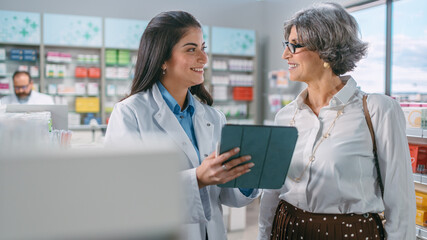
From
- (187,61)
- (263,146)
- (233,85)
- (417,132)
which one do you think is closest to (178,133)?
(187,61)

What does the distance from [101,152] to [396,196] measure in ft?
4.73

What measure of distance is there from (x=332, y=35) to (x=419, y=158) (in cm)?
123

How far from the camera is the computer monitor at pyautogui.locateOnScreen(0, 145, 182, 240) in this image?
1.05 ft

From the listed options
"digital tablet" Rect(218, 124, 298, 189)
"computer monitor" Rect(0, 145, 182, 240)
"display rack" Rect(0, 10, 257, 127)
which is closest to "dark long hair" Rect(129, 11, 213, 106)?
"digital tablet" Rect(218, 124, 298, 189)

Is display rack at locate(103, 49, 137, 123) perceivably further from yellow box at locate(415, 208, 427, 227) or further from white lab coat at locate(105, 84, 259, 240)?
yellow box at locate(415, 208, 427, 227)

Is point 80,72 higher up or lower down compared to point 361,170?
higher up

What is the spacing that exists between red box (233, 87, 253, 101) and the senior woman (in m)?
5.66

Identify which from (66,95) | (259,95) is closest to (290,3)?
(259,95)

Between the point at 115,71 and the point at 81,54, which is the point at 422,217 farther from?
the point at 81,54

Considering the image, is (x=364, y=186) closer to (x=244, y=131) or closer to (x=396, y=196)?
(x=396, y=196)

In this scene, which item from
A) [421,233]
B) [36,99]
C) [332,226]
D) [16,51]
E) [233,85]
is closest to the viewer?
[332,226]

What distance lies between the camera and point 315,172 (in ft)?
4.96

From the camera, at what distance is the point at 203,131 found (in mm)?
1593

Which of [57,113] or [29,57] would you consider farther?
[29,57]
